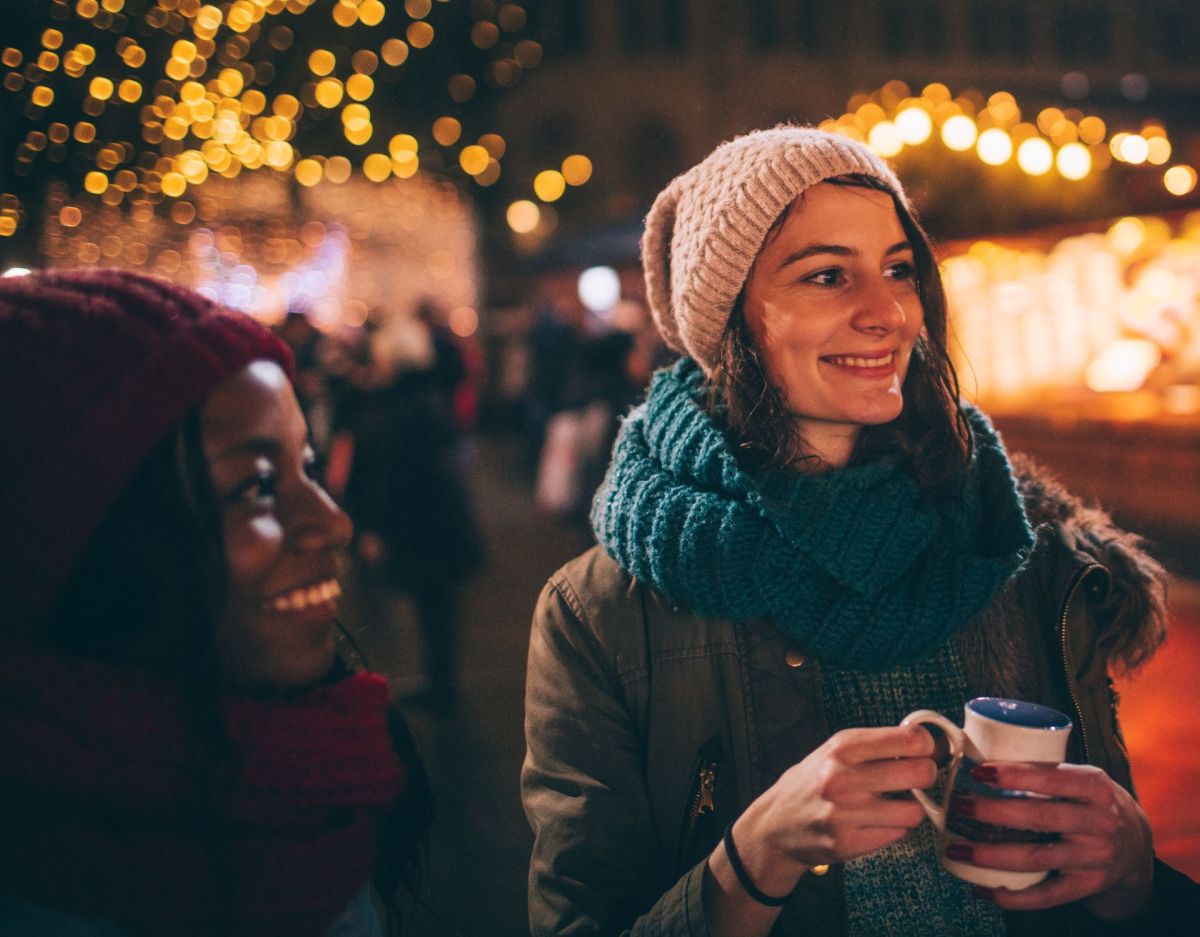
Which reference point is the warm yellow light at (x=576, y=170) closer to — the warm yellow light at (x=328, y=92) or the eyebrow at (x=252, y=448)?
the warm yellow light at (x=328, y=92)

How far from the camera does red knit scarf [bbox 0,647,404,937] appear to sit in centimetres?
105

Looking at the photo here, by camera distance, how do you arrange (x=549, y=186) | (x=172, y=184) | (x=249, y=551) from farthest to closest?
(x=549, y=186)
(x=172, y=184)
(x=249, y=551)

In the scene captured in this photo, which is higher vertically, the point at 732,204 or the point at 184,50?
the point at 184,50

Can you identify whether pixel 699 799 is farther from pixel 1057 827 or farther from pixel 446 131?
pixel 446 131

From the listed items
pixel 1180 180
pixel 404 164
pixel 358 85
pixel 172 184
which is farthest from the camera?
pixel 404 164

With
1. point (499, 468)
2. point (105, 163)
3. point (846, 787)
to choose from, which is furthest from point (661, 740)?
point (499, 468)

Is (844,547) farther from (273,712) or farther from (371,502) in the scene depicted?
(371,502)

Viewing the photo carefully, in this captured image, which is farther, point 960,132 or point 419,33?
point 419,33

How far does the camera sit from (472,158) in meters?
22.3

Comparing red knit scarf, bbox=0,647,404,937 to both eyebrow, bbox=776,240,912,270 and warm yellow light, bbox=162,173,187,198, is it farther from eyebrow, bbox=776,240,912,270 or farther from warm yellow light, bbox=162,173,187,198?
warm yellow light, bbox=162,173,187,198

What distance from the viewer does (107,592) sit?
43.0 inches

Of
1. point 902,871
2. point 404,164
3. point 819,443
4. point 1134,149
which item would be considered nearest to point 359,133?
point 404,164

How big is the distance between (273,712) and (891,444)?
3.80 ft

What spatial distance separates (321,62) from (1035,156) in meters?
8.25
